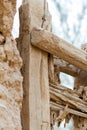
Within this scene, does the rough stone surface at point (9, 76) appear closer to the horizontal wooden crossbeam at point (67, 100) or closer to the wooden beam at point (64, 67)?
the horizontal wooden crossbeam at point (67, 100)

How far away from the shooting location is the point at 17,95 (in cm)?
198

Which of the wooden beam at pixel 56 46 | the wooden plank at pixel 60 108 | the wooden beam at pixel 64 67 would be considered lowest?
the wooden plank at pixel 60 108

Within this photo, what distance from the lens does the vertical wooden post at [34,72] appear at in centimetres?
291

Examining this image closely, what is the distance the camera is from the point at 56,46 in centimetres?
318

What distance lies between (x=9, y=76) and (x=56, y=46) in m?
1.25

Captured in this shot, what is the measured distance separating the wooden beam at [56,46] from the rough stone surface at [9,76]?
927 millimetres

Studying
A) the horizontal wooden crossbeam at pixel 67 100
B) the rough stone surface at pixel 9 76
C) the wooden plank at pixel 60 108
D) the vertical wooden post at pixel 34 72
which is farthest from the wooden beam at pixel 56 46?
the rough stone surface at pixel 9 76

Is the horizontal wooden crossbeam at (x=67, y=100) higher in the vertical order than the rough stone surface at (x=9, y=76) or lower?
lower

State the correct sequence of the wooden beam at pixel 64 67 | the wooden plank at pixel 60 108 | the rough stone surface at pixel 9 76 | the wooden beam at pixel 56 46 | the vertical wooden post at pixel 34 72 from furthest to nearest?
1. the wooden beam at pixel 64 67
2. the wooden plank at pixel 60 108
3. the wooden beam at pixel 56 46
4. the vertical wooden post at pixel 34 72
5. the rough stone surface at pixel 9 76

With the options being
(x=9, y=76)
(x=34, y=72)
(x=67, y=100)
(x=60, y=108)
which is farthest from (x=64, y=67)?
(x=9, y=76)

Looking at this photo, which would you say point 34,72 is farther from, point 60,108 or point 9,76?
point 9,76

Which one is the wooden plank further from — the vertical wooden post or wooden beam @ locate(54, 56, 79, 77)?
wooden beam @ locate(54, 56, 79, 77)

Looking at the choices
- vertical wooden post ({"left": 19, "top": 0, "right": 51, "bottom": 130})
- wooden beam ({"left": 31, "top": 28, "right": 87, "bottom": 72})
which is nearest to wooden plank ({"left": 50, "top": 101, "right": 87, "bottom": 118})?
vertical wooden post ({"left": 19, "top": 0, "right": 51, "bottom": 130})

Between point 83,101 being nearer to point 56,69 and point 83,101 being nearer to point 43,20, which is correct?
point 56,69
